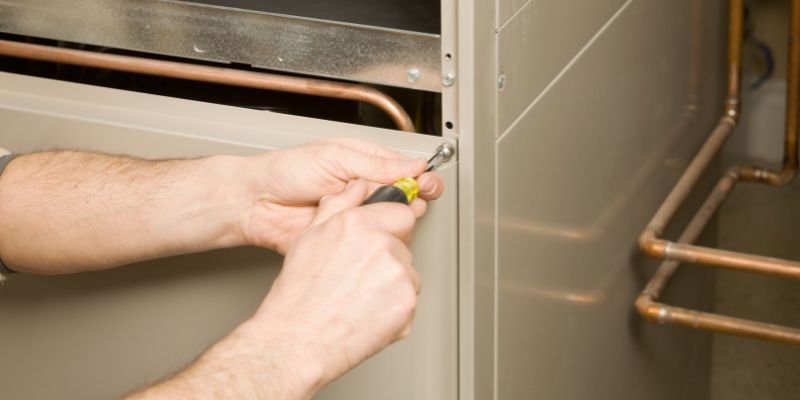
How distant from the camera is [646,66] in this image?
1.22 metres

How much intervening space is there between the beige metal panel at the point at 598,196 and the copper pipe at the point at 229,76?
0.11 metres

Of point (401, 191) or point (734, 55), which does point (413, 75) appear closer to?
point (401, 191)

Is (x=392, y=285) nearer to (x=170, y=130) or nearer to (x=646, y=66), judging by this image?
(x=170, y=130)

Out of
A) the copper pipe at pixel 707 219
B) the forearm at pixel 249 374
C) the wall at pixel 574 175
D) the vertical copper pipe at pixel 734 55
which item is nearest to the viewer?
the forearm at pixel 249 374

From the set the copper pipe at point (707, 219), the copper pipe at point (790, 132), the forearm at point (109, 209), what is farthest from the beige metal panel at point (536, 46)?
the copper pipe at point (790, 132)

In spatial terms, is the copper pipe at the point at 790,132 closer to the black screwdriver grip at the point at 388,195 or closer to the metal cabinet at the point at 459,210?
the metal cabinet at the point at 459,210

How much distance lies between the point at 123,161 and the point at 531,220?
13.9 inches

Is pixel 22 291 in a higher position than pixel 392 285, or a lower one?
lower

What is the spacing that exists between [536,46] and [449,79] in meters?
0.12

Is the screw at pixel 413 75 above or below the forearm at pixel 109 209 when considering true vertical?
above

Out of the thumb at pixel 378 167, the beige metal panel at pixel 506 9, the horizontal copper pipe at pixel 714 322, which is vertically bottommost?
the horizontal copper pipe at pixel 714 322

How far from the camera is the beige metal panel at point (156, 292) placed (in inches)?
34.2

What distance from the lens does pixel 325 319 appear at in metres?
0.77

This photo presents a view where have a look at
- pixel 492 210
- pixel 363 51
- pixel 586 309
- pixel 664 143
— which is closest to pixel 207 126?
pixel 363 51
